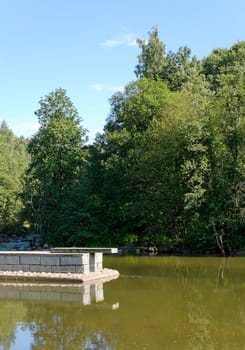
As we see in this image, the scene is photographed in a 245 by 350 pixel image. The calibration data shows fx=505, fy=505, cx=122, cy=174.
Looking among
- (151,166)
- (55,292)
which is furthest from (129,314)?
(151,166)

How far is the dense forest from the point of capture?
31.8 m

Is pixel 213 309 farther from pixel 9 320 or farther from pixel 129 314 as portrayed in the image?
pixel 9 320

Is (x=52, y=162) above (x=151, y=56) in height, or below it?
below

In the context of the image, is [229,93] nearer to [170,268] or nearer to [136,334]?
[170,268]

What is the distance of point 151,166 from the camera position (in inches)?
1373

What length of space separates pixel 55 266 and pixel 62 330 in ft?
26.8

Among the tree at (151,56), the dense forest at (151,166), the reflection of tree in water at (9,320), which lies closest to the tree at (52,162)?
the dense forest at (151,166)

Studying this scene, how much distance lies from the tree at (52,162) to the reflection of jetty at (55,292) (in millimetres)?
23445

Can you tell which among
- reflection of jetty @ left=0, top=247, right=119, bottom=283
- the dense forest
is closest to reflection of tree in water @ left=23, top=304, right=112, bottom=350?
reflection of jetty @ left=0, top=247, right=119, bottom=283

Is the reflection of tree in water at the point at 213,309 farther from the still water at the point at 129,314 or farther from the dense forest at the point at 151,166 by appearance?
the dense forest at the point at 151,166

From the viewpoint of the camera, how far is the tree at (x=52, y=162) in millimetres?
40781

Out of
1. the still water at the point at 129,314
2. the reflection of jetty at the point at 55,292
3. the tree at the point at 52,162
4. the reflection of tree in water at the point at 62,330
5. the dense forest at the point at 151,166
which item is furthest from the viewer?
the tree at the point at 52,162

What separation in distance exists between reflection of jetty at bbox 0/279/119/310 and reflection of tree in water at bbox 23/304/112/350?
3.55ft

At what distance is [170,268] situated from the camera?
71.2 feet
